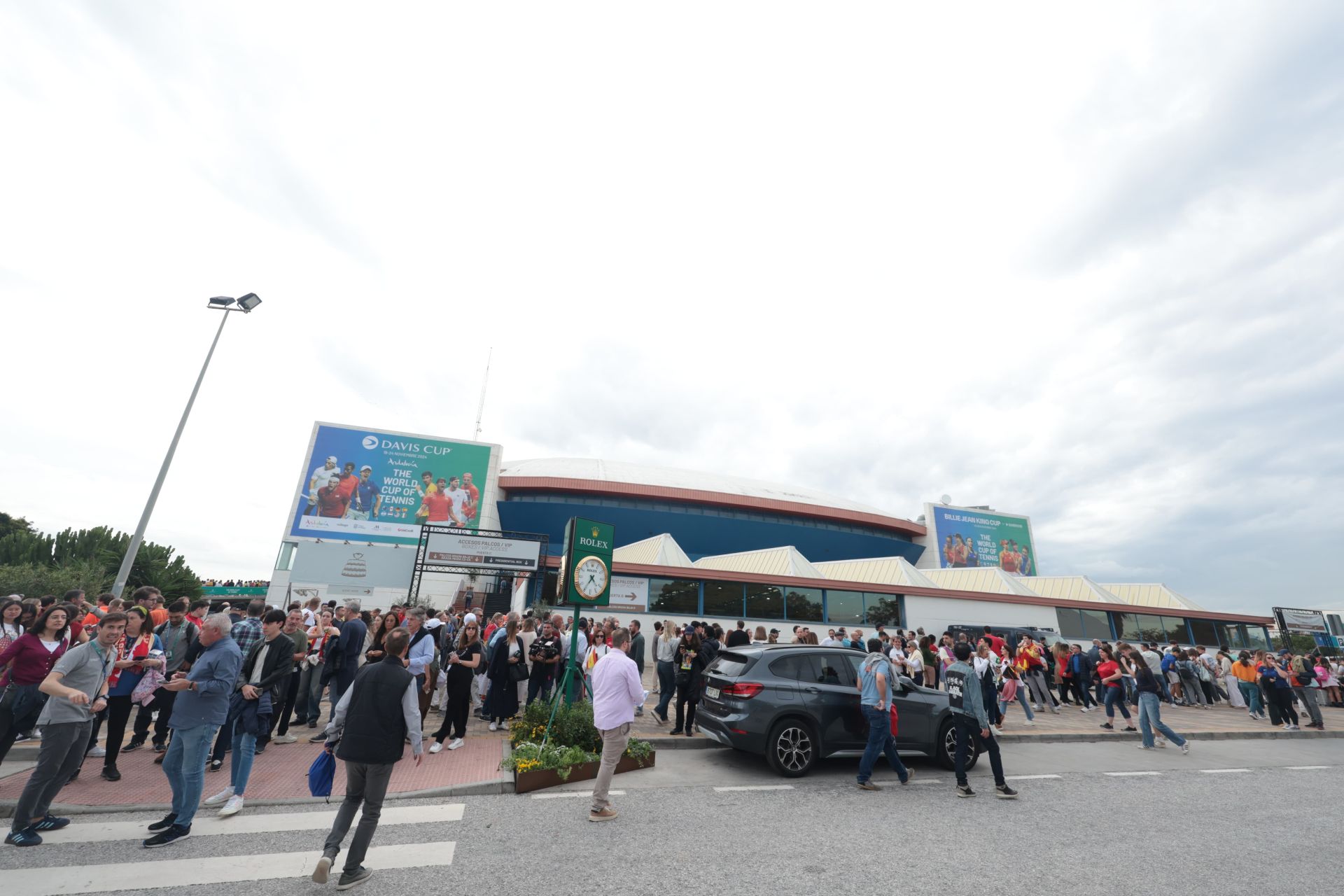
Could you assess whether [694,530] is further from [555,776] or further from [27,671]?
[27,671]

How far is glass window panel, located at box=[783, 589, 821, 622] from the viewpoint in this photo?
26812mm

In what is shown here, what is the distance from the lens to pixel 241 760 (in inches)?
226

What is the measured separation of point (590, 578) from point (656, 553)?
2041 centimetres

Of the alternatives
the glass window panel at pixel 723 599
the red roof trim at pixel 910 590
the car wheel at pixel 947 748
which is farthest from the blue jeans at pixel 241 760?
the glass window panel at pixel 723 599

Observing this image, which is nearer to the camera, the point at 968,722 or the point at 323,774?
the point at 323,774

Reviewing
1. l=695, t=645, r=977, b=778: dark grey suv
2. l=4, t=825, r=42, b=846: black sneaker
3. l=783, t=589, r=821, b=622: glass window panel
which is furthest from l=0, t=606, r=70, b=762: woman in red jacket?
l=783, t=589, r=821, b=622: glass window panel

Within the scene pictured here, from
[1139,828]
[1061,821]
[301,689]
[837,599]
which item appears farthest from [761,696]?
[837,599]

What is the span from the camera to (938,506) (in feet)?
166

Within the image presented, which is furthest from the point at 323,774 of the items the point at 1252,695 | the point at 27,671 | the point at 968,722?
the point at 1252,695

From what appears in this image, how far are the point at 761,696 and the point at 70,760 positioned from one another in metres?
7.04

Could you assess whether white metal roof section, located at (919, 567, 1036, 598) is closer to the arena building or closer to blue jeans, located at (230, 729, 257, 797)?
the arena building

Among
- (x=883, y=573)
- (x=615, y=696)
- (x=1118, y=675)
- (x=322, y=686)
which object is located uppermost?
(x=883, y=573)

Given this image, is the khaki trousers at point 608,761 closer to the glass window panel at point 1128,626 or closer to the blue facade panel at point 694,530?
the blue facade panel at point 694,530

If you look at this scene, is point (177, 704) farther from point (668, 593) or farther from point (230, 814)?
point (668, 593)
